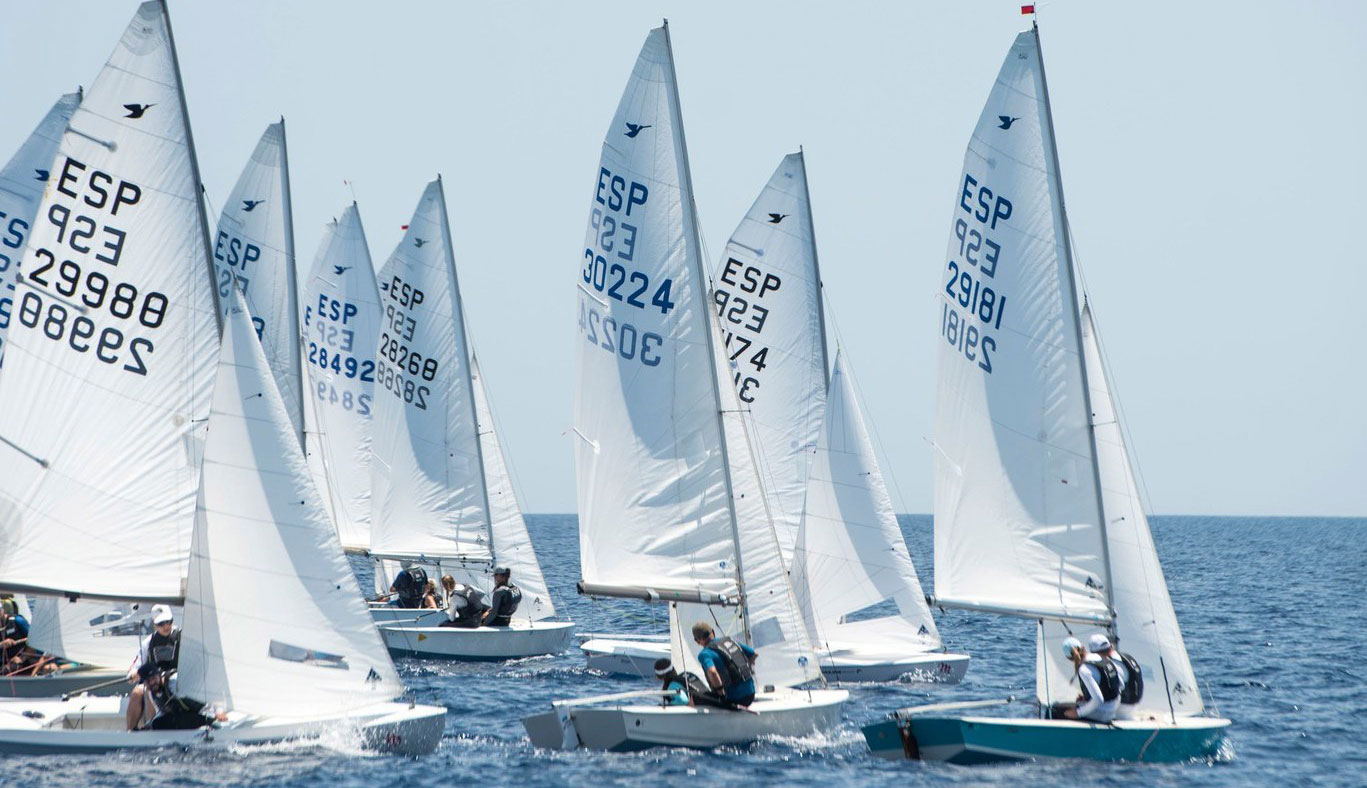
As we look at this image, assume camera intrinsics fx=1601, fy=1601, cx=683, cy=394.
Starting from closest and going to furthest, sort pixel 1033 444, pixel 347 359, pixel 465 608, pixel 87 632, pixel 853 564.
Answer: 1. pixel 1033 444
2. pixel 87 632
3. pixel 853 564
4. pixel 465 608
5. pixel 347 359

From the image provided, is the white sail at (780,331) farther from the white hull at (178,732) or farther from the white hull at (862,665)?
the white hull at (178,732)

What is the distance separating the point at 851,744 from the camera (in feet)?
55.8

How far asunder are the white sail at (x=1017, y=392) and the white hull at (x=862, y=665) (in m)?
4.50

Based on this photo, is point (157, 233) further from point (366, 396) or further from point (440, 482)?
point (366, 396)

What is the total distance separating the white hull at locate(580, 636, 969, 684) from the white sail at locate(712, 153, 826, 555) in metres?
3.29

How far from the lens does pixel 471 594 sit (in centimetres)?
2591

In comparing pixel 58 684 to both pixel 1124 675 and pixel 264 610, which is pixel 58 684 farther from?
pixel 1124 675

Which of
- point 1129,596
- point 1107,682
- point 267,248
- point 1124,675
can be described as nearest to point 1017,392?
point 1129,596

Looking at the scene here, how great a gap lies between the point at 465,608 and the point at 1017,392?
11515 millimetres

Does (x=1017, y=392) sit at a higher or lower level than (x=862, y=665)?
higher

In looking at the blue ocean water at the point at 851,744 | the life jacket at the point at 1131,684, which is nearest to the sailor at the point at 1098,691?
the life jacket at the point at 1131,684

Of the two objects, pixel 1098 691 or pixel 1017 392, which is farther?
pixel 1017 392

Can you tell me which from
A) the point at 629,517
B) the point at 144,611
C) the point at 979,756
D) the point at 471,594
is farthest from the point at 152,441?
the point at 471,594

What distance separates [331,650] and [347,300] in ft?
58.2
